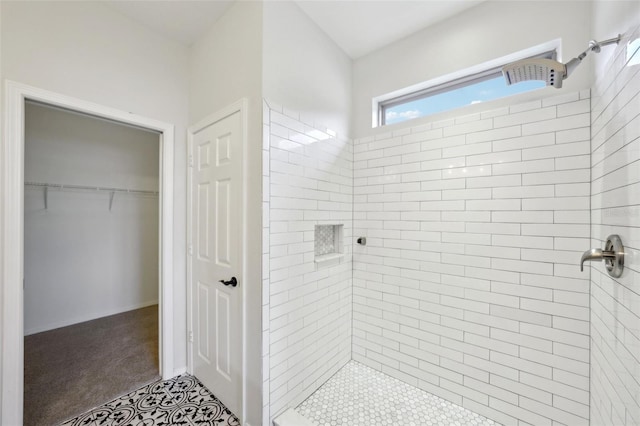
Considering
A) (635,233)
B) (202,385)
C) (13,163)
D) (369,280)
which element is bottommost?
(202,385)

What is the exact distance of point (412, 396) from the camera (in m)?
1.82

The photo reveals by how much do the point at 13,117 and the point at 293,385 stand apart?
2330 millimetres

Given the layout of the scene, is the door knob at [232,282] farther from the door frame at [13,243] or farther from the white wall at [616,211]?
the white wall at [616,211]

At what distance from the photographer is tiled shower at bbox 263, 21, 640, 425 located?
1.11 metres

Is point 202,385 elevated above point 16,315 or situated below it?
below

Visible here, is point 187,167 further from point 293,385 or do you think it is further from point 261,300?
point 293,385

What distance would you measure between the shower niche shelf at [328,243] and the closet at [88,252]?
170 centimetres

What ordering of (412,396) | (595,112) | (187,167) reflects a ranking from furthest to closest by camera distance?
(187,167) < (412,396) < (595,112)

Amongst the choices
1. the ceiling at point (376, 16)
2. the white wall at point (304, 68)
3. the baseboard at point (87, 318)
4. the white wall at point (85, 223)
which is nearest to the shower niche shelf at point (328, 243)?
the white wall at point (304, 68)

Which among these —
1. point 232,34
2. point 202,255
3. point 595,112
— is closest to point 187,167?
point 202,255

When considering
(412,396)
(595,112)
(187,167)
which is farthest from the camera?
(187,167)

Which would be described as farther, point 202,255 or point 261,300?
point 202,255

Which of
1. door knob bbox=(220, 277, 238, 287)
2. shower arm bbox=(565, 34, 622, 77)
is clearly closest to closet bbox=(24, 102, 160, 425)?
door knob bbox=(220, 277, 238, 287)

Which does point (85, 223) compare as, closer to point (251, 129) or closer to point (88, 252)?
point (88, 252)
